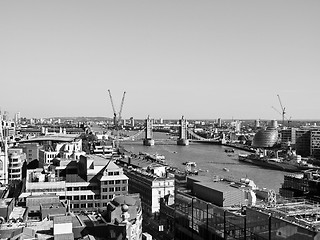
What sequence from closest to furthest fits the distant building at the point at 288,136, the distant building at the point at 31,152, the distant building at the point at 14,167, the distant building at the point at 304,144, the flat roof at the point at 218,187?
the flat roof at the point at 218,187 → the distant building at the point at 14,167 → the distant building at the point at 31,152 → the distant building at the point at 304,144 → the distant building at the point at 288,136

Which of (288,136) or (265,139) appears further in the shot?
(288,136)

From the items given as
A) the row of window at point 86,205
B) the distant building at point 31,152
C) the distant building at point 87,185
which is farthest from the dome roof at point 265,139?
the row of window at point 86,205

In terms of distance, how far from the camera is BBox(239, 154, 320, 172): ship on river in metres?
51.6

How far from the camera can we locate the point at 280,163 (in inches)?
2169

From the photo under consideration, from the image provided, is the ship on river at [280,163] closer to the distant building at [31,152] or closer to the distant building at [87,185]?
the distant building at [31,152]

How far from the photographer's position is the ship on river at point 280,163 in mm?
51625

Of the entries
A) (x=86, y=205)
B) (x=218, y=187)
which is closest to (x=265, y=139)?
(x=86, y=205)

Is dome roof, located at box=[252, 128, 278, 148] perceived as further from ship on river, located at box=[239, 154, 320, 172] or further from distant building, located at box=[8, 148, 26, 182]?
distant building, located at box=[8, 148, 26, 182]

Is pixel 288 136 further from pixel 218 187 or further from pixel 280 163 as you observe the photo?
pixel 218 187

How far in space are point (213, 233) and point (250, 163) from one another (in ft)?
157

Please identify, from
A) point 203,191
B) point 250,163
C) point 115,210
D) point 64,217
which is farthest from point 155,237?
point 250,163

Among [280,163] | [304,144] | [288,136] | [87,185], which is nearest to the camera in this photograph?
[87,185]

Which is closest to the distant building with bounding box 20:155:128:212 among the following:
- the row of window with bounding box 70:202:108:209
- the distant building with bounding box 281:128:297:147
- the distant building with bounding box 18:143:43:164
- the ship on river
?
the row of window with bounding box 70:202:108:209

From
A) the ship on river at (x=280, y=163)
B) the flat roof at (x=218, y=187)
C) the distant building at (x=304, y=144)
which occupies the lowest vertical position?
the ship on river at (x=280, y=163)
